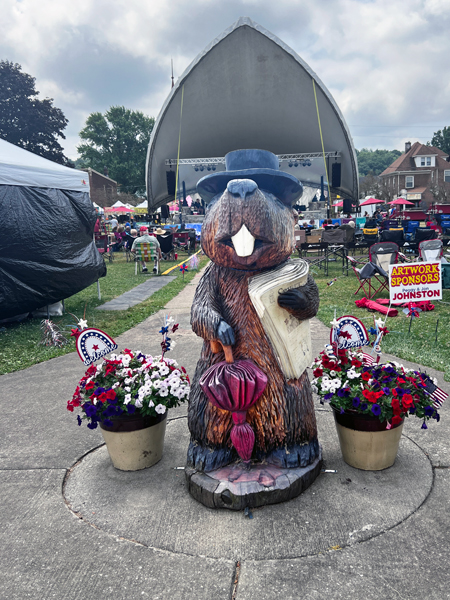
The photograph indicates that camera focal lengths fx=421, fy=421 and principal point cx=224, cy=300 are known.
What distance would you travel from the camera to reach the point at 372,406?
2.42 m

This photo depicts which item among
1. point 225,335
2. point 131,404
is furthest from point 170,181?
point 225,335

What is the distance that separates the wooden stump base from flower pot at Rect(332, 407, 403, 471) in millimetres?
318

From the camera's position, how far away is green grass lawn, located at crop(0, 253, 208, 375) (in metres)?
5.52

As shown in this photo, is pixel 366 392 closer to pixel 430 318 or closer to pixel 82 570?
pixel 82 570

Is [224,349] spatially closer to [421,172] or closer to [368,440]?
[368,440]

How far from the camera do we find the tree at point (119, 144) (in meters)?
51.7

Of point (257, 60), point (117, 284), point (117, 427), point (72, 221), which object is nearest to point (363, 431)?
point (117, 427)

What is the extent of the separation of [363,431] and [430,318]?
4.78 meters

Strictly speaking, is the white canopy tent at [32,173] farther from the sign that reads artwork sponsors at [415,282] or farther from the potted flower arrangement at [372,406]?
the potted flower arrangement at [372,406]

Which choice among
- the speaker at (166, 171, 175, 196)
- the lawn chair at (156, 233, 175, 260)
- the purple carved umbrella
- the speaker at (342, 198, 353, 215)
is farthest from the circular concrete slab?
the speaker at (342, 198, 353, 215)

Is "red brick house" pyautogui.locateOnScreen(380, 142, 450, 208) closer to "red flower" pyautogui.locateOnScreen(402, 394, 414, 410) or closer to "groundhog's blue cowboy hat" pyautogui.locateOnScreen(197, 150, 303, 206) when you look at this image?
"groundhog's blue cowboy hat" pyautogui.locateOnScreen(197, 150, 303, 206)

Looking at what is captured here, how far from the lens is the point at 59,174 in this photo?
721 centimetres

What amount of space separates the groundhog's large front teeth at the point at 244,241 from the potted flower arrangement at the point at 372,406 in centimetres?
98

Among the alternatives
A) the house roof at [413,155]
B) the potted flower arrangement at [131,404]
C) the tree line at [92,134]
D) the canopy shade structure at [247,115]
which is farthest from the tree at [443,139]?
the potted flower arrangement at [131,404]
